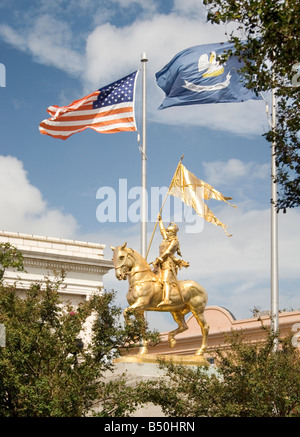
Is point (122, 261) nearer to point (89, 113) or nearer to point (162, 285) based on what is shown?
point (162, 285)

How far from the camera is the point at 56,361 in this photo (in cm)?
1642

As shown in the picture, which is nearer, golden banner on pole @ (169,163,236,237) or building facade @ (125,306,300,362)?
golden banner on pole @ (169,163,236,237)

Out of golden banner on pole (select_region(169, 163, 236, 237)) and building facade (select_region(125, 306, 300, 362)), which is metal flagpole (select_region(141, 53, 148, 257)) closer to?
golden banner on pole (select_region(169, 163, 236, 237))

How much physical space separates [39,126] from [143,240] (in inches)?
241

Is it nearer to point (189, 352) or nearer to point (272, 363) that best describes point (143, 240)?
point (272, 363)

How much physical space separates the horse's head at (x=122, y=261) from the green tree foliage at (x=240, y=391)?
3.78 m

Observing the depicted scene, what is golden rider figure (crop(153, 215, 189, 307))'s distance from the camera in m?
21.7

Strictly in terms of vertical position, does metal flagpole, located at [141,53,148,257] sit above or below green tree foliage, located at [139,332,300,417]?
above

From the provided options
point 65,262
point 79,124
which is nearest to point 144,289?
point 79,124

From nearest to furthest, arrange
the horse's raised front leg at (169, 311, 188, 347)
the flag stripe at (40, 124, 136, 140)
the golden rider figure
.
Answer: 1. the golden rider figure
2. the horse's raised front leg at (169, 311, 188, 347)
3. the flag stripe at (40, 124, 136, 140)

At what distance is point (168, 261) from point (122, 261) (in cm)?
152

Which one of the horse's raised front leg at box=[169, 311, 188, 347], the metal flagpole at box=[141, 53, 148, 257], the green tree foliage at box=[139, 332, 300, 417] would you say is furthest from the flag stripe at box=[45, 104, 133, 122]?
the green tree foliage at box=[139, 332, 300, 417]

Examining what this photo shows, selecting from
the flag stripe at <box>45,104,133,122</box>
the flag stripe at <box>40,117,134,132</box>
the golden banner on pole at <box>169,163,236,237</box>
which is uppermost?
the flag stripe at <box>45,104,133,122</box>

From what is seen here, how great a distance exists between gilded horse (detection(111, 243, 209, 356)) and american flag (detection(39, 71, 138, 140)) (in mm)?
6042
